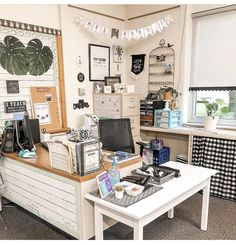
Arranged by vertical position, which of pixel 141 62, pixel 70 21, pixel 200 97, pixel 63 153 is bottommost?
pixel 63 153

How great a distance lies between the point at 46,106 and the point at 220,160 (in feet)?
7.64

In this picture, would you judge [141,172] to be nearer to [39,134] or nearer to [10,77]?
[39,134]

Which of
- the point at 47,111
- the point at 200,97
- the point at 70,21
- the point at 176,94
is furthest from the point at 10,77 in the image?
the point at 200,97

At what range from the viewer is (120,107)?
3523mm

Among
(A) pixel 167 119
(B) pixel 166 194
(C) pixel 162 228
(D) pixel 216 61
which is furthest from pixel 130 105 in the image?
(B) pixel 166 194

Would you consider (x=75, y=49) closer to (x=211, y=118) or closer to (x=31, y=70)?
(x=31, y=70)

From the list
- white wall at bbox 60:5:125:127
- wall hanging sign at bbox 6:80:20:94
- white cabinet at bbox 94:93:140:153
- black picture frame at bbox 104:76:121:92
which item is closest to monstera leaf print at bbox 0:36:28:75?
wall hanging sign at bbox 6:80:20:94

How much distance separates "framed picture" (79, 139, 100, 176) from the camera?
1.73 meters

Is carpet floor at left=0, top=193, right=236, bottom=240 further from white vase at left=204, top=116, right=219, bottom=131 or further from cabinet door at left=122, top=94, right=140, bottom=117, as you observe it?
cabinet door at left=122, top=94, right=140, bottom=117

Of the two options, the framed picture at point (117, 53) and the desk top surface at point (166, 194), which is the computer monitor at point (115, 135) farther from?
the framed picture at point (117, 53)

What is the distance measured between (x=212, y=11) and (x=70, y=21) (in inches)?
75.3

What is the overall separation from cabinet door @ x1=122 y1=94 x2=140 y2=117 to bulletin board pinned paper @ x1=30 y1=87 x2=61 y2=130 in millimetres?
947

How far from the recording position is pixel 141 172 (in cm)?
202

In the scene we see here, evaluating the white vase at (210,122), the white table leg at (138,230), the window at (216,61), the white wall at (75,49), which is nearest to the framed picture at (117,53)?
the white wall at (75,49)
